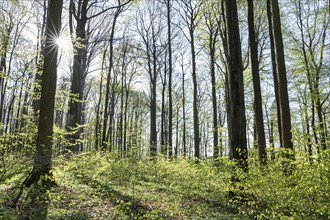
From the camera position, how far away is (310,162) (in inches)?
134

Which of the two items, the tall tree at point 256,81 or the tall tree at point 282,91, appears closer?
the tall tree at point 282,91

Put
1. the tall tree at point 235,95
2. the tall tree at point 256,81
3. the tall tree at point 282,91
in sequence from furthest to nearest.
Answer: the tall tree at point 256,81 < the tall tree at point 282,91 < the tall tree at point 235,95

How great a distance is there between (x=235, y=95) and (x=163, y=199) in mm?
3242

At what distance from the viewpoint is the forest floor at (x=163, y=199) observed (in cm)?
352

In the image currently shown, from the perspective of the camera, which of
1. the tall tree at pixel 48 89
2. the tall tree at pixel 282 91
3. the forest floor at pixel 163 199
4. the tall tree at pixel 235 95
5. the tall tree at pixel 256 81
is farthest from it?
the tall tree at pixel 256 81

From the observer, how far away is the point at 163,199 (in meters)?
5.75

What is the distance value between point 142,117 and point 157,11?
63.9 feet

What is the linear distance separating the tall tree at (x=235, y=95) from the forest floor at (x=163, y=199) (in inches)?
22.8

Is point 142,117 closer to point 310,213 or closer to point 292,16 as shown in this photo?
point 292,16

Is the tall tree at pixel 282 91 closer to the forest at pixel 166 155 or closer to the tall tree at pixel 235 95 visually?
the forest at pixel 166 155

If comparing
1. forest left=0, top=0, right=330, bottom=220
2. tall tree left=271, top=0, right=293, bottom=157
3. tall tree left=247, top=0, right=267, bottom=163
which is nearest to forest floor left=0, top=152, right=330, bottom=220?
forest left=0, top=0, right=330, bottom=220

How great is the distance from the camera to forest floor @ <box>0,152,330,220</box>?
3519 mm

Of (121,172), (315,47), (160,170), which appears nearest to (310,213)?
(121,172)

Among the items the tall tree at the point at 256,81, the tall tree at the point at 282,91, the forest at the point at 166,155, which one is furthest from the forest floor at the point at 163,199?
the tall tree at the point at 256,81
